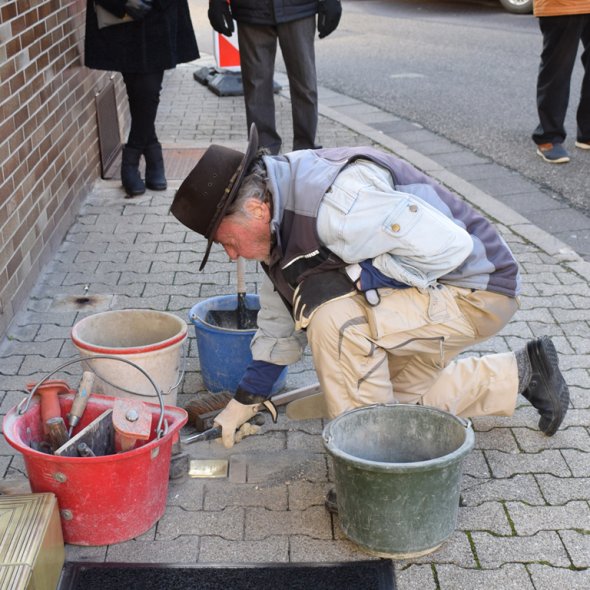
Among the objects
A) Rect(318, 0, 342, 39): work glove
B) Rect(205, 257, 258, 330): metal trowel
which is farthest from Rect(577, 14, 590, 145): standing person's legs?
Rect(205, 257, 258, 330): metal trowel

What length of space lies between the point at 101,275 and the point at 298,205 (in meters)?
2.38

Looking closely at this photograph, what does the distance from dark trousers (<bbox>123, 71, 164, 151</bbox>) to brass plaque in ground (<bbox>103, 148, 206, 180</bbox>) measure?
0.58 m

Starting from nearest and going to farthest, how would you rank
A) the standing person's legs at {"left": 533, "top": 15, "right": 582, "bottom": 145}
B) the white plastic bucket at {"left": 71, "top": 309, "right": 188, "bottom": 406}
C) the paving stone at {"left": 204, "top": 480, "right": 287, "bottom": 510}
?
the paving stone at {"left": 204, "top": 480, "right": 287, "bottom": 510}, the white plastic bucket at {"left": 71, "top": 309, "right": 188, "bottom": 406}, the standing person's legs at {"left": 533, "top": 15, "right": 582, "bottom": 145}

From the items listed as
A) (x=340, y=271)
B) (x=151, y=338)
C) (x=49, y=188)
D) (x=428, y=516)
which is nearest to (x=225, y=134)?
(x=49, y=188)

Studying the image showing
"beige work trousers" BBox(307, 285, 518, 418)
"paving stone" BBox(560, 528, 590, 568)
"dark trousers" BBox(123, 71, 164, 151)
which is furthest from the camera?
"dark trousers" BBox(123, 71, 164, 151)

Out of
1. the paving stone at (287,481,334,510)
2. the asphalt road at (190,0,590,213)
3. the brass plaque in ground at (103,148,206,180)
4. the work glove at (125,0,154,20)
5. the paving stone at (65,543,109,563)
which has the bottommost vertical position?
the asphalt road at (190,0,590,213)

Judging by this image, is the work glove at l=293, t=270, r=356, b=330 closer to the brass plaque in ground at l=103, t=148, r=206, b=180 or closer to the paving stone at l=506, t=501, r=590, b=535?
the paving stone at l=506, t=501, r=590, b=535

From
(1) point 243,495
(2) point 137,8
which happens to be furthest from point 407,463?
(2) point 137,8

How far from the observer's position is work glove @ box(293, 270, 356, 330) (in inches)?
127

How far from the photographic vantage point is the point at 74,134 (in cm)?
599

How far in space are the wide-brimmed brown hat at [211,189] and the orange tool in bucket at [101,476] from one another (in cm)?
59

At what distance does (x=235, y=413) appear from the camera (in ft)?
11.6

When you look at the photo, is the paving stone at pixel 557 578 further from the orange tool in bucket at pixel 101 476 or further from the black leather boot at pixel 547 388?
the orange tool in bucket at pixel 101 476

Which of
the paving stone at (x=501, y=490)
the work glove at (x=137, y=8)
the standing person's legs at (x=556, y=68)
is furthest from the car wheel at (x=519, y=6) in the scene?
the paving stone at (x=501, y=490)
